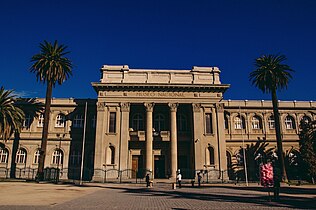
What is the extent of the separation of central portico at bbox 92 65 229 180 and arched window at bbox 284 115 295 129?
14.2 metres

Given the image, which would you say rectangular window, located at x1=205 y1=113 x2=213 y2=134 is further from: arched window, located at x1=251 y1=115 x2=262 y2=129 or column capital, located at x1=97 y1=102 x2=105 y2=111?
column capital, located at x1=97 y1=102 x2=105 y2=111

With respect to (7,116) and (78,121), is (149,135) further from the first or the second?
(7,116)

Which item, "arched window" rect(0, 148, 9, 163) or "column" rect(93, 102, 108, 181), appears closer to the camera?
"column" rect(93, 102, 108, 181)

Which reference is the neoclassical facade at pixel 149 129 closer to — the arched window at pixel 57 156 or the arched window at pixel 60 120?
the arched window at pixel 60 120

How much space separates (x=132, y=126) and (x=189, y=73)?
12.6 meters

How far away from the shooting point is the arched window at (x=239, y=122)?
44097 millimetres

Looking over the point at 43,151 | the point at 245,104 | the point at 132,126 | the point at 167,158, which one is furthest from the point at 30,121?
the point at 245,104

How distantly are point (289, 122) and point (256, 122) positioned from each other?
240 inches

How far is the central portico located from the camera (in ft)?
123

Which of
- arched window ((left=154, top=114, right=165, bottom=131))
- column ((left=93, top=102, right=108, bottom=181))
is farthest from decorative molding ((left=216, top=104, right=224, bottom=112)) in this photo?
column ((left=93, top=102, right=108, bottom=181))

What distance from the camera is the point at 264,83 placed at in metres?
37.8

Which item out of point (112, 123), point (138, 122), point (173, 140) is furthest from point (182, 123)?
point (112, 123)

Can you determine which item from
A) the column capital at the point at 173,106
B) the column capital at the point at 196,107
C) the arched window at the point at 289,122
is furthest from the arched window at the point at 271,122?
the column capital at the point at 173,106

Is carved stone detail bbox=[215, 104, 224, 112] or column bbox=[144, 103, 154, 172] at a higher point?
carved stone detail bbox=[215, 104, 224, 112]
